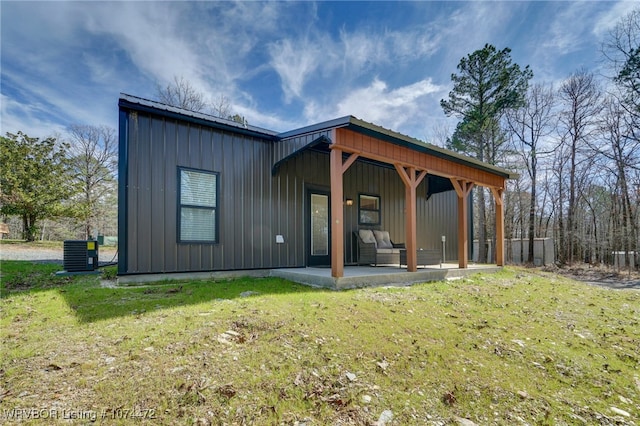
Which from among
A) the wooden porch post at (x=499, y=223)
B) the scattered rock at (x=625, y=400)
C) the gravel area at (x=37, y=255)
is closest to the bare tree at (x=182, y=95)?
the gravel area at (x=37, y=255)

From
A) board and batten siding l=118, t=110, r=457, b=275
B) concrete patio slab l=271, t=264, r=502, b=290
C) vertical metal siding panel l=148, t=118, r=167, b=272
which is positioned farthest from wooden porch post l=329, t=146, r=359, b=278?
vertical metal siding panel l=148, t=118, r=167, b=272

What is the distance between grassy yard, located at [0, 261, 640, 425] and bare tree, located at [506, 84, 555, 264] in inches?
566

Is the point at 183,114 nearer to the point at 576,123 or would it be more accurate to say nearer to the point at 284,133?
the point at 284,133

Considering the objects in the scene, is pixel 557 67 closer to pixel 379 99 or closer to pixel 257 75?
pixel 379 99

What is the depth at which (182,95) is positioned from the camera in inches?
703

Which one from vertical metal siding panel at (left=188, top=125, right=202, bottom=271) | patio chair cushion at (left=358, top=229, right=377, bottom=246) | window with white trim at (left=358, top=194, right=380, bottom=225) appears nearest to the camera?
vertical metal siding panel at (left=188, top=125, right=202, bottom=271)

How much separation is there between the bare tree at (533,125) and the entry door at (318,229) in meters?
12.8

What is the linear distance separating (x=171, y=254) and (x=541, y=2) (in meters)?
11.9

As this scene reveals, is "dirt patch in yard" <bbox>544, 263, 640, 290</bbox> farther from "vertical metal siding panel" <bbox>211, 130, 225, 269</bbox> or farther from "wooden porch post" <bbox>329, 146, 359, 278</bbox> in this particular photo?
"vertical metal siding panel" <bbox>211, 130, 225, 269</bbox>

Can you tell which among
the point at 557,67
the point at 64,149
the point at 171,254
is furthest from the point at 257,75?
the point at 557,67

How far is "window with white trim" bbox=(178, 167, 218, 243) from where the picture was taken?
5.92m

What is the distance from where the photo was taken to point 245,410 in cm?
199

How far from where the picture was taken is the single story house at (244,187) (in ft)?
17.9

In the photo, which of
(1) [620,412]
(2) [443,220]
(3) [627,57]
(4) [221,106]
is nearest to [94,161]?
(4) [221,106]
